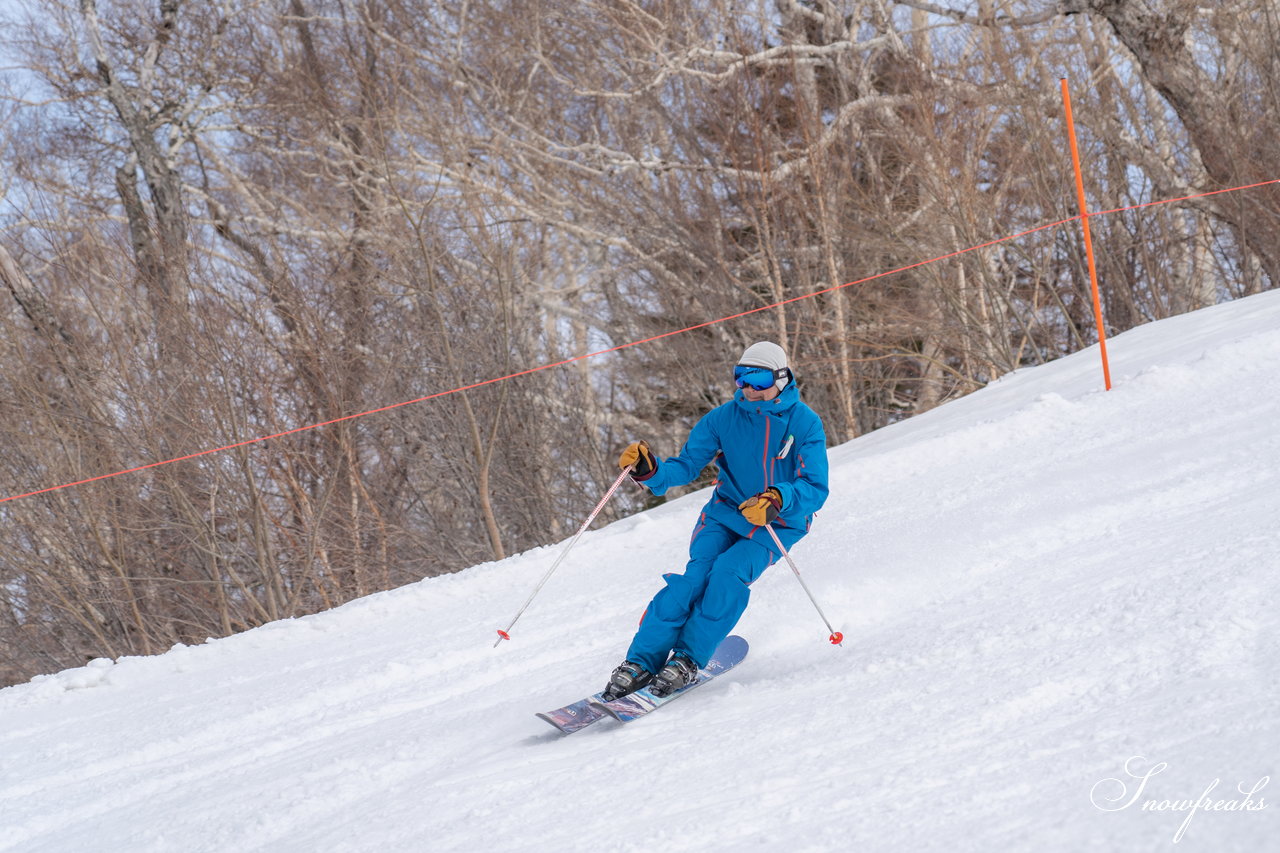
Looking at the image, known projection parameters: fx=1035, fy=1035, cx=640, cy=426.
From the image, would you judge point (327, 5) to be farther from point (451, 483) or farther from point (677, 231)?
point (451, 483)

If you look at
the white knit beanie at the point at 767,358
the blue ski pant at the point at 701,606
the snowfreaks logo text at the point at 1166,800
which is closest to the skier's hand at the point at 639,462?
the blue ski pant at the point at 701,606

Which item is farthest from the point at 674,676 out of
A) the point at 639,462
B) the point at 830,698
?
the point at 639,462

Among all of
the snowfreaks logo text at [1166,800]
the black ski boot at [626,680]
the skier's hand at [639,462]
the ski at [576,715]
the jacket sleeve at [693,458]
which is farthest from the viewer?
the jacket sleeve at [693,458]

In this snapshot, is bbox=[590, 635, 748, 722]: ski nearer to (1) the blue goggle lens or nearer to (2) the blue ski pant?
(2) the blue ski pant

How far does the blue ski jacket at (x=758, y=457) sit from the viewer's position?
3834mm

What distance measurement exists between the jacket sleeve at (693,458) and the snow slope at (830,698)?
2.53 ft

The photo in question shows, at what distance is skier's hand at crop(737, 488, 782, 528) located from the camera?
3.58 m

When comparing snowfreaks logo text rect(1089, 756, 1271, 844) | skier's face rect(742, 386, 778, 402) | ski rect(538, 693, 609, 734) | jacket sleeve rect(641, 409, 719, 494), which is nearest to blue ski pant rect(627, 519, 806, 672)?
ski rect(538, 693, 609, 734)

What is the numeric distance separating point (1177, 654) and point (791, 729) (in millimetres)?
1097

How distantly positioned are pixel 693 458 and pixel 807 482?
50cm

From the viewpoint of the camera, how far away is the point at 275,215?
1689cm

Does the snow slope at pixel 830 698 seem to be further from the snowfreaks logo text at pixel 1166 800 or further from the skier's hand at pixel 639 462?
the skier's hand at pixel 639 462

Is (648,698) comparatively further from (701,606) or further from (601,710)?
(701,606)

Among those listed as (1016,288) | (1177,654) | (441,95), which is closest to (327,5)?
(441,95)
